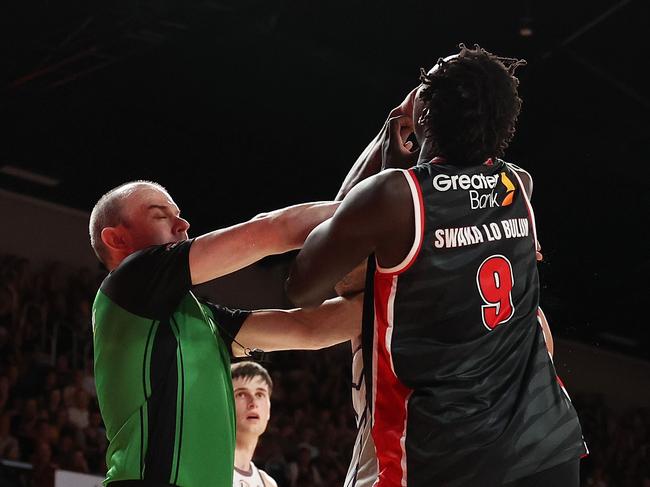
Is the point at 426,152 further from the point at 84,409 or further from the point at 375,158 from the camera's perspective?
the point at 84,409

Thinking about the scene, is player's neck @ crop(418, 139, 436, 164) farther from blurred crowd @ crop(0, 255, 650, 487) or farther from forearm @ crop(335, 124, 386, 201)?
blurred crowd @ crop(0, 255, 650, 487)

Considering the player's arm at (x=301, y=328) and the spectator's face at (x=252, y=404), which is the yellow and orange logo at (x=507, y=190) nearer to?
the player's arm at (x=301, y=328)

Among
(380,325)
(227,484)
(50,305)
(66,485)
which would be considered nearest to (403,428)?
(380,325)

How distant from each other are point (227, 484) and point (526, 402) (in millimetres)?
1190

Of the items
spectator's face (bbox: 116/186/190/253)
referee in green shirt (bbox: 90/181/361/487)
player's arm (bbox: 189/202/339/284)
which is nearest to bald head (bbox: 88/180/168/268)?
spectator's face (bbox: 116/186/190/253)

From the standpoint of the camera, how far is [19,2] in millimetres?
9648

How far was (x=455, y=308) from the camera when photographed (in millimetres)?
2480

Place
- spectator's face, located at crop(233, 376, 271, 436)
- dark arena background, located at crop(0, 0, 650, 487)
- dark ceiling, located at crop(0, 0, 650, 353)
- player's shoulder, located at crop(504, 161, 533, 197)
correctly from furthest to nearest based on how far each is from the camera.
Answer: dark ceiling, located at crop(0, 0, 650, 353)
dark arena background, located at crop(0, 0, 650, 487)
spectator's face, located at crop(233, 376, 271, 436)
player's shoulder, located at crop(504, 161, 533, 197)

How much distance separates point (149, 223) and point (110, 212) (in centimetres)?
15

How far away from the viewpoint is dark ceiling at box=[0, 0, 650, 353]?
10289 millimetres

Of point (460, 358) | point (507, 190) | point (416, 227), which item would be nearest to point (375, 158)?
point (507, 190)

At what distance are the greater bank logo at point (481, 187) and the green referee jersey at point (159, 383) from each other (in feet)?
3.48

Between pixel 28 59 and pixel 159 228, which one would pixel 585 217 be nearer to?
pixel 28 59

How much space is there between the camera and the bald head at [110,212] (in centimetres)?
365
